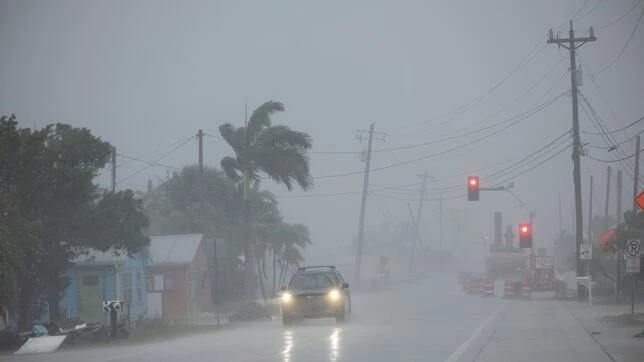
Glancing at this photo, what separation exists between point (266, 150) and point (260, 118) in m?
1.76

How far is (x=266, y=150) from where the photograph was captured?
4750 centimetres

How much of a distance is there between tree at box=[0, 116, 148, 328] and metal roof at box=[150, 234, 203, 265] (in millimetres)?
16983

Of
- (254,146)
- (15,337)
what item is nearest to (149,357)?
(15,337)

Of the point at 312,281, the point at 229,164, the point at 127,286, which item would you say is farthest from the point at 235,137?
the point at 312,281

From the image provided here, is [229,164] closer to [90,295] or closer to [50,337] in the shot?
[90,295]

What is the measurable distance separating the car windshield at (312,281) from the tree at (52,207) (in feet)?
20.7

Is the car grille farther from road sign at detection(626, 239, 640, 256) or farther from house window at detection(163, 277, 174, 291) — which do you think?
house window at detection(163, 277, 174, 291)

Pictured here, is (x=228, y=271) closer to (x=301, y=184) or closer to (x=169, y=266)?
(x=169, y=266)

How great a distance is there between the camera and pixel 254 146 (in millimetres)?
47844

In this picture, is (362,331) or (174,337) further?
(174,337)

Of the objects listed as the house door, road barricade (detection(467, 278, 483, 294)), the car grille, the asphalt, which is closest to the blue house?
the house door

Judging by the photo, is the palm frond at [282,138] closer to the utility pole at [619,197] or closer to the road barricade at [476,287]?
the road barricade at [476,287]

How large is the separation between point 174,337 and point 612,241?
73.0 ft

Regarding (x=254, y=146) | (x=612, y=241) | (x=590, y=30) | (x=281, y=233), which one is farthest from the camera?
(x=281, y=233)
